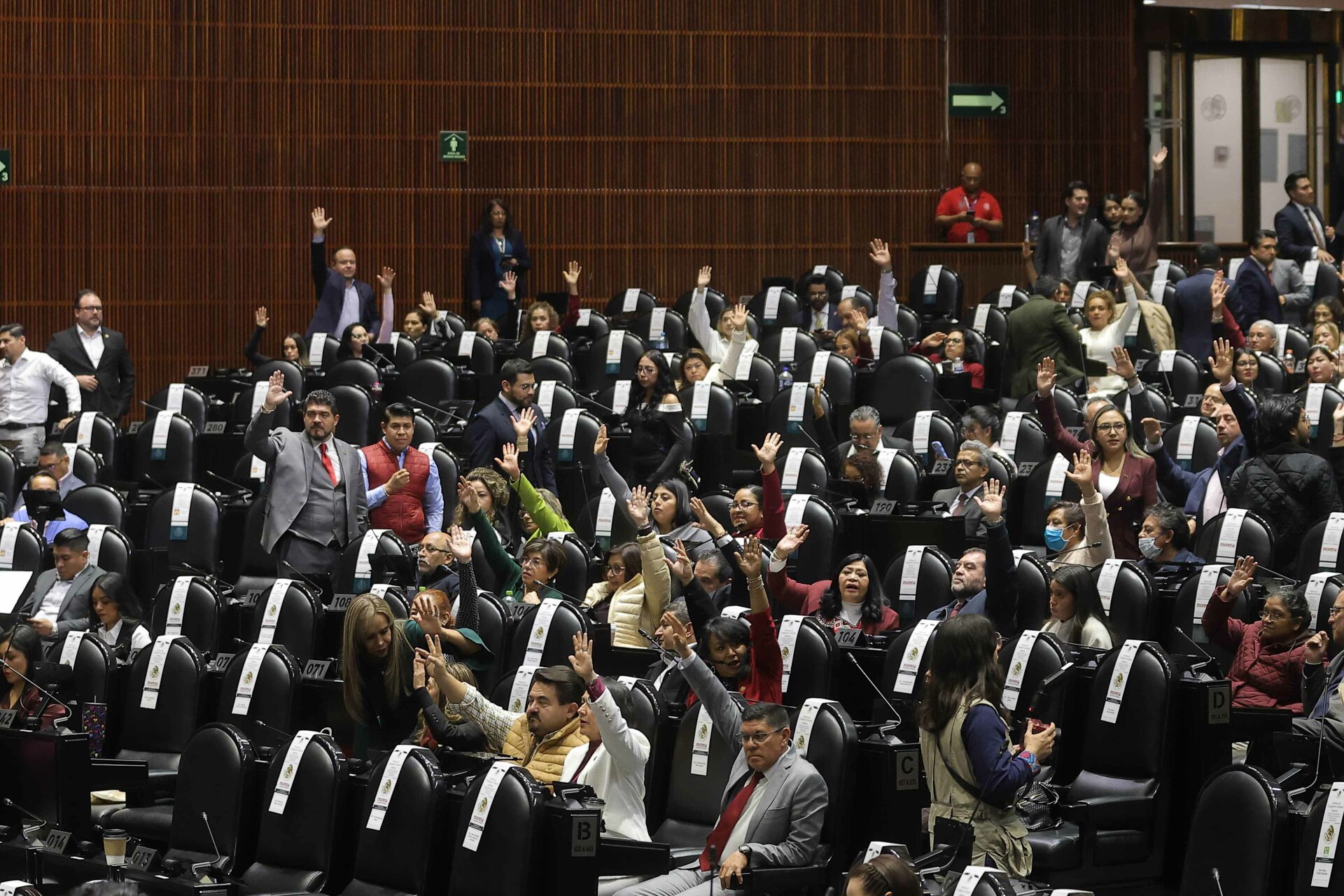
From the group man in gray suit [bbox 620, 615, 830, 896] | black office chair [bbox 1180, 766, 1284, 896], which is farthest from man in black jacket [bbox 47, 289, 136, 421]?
black office chair [bbox 1180, 766, 1284, 896]

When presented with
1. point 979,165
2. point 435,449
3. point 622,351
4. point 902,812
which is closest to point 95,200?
point 622,351

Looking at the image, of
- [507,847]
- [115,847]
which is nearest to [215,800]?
[115,847]

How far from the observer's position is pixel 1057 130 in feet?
48.5

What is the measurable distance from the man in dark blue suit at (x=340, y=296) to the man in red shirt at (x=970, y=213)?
13.7ft

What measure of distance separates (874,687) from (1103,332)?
5153 mm

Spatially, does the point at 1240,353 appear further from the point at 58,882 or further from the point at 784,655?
the point at 58,882

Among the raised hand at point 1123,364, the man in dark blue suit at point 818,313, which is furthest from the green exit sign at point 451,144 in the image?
the raised hand at point 1123,364

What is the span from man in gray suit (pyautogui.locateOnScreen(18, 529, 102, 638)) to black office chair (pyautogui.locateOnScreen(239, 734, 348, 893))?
240 centimetres

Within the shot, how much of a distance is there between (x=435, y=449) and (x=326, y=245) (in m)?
4.83

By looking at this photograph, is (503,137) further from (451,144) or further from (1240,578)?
(1240,578)

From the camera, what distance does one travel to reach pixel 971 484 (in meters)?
7.62

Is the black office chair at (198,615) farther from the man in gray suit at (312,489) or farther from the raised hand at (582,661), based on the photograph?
the raised hand at (582,661)

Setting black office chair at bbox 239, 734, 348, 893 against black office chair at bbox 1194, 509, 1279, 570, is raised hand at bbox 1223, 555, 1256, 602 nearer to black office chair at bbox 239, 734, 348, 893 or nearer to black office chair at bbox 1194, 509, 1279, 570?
black office chair at bbox 1194, 509, 1279, 570

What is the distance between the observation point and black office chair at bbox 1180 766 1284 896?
4.54 meters
